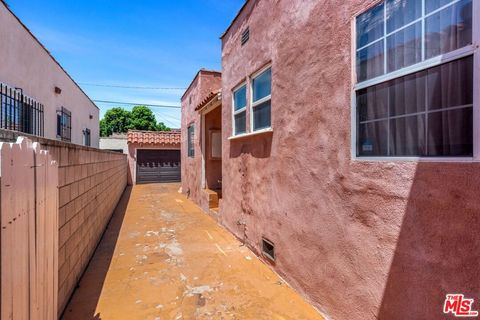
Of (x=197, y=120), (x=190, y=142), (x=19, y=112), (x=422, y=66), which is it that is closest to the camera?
(x=422, y=66)

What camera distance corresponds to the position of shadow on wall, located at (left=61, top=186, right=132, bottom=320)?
10.1 feet

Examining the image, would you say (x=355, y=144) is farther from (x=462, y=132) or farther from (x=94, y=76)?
(x=94, y=76)

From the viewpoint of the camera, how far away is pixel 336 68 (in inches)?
113

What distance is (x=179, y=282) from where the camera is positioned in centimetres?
390

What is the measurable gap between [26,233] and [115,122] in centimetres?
4209

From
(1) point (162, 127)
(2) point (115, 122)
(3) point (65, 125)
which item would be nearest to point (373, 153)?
(3) point (65, 125)

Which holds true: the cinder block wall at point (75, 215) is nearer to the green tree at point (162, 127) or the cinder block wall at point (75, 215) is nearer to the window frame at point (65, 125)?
the window frame at point (65, 125)

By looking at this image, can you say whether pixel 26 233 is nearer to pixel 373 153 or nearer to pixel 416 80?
pixel 373 153

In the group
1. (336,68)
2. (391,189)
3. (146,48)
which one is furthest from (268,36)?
(146,48)

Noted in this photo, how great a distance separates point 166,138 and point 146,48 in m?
5.86

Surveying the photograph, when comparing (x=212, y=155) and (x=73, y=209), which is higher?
(x=212, y=155)

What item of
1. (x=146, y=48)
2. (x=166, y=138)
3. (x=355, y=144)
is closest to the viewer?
(x=355, y=144)

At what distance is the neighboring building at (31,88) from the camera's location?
5473 millimetres

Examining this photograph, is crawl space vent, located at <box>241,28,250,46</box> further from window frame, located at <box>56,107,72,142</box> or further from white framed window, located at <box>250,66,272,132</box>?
window frame, located at <box>56,107,72,142</box>
